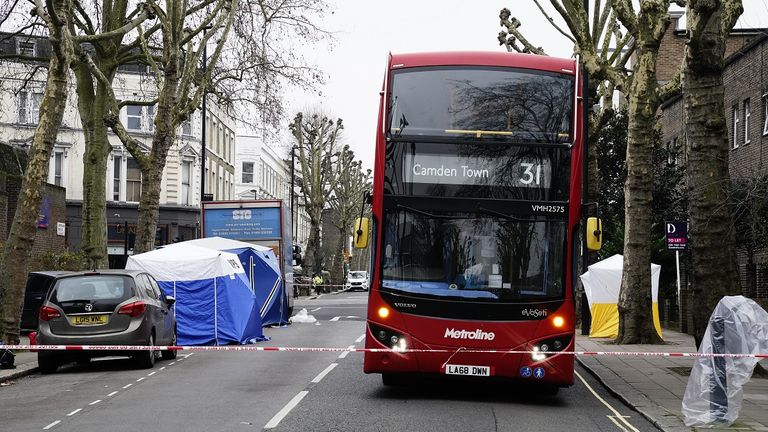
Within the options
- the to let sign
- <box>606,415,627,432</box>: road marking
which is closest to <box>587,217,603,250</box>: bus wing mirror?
<box>606,415,627,432</box>: road marking

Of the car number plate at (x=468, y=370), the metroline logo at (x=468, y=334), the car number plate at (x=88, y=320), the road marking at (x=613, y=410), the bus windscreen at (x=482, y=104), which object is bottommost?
the road marking at (x=613, y=410)

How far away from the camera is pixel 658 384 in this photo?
1599 centimetres

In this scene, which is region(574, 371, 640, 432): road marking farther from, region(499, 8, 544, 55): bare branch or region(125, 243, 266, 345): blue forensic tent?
region(499, 8, 544, 55): bare branch

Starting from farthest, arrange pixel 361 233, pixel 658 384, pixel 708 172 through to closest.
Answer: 1. pixel 708 172
2. pixel 658 384
3. pixel 361 233

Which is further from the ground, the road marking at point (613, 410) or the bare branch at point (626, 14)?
the bare branch at point (626, 14)

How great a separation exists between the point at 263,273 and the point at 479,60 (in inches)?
686

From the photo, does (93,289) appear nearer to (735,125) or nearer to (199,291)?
(199,291)

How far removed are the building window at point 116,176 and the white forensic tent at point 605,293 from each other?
137ft

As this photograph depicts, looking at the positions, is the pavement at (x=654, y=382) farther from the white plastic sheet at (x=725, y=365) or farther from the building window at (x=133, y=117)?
→ the building window at (x=133, y=117)

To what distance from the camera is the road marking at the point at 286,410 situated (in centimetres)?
1145

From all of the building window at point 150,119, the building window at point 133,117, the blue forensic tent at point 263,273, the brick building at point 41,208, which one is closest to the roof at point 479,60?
the blue forensic tent at point 263,273

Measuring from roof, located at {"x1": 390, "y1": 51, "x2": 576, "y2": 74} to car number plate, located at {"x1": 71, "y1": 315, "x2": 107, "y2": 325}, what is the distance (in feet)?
22.4

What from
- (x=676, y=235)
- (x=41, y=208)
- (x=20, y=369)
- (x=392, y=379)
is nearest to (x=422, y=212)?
(x=392, y=379)

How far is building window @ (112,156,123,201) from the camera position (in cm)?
6531
